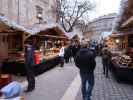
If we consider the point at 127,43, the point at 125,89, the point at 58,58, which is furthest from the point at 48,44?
the point at 125,89

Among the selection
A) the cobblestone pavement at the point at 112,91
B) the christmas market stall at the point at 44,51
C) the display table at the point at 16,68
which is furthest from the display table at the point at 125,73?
the christmas market stall at the point at 44,51

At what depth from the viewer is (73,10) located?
5212 centimetres

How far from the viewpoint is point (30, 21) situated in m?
28.7

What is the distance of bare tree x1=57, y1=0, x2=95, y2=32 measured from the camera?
51134 millimetres

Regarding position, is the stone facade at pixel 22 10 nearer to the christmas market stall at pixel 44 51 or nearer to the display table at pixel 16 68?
the christmas market stall at pixel 44 51

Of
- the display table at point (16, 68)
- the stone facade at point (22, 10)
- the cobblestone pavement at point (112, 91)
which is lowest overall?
the cobblestone pavement at point (112, 91)

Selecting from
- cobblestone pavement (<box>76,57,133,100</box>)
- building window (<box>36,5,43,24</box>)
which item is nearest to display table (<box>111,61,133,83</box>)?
cobblestone pavement (<box>76,57,133,100</box>)

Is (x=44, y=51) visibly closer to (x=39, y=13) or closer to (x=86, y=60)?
(x=39, y=13)

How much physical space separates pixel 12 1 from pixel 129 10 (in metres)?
18.7

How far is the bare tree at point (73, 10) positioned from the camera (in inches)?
2013

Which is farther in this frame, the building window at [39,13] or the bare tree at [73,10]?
the bare tree at [73,10]

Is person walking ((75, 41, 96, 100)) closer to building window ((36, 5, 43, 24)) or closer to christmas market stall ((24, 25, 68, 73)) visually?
christmas market stall ((24, 25, 68, 73))

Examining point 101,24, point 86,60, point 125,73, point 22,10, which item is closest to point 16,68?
point 125,73

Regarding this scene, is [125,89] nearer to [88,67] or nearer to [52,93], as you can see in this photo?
[52,93]
